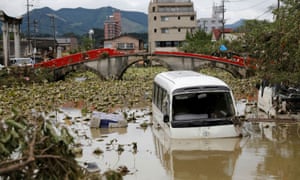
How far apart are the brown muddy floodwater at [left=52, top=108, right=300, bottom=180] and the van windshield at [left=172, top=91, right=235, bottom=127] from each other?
543mm

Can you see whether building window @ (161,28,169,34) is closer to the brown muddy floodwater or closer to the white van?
the brown muddy floodwater

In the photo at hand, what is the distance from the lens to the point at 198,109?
556 inches

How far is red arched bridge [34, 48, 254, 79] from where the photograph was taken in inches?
1511

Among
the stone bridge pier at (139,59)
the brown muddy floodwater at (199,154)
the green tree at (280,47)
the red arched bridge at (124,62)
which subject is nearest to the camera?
the brown muddy floodwater at (199,154)

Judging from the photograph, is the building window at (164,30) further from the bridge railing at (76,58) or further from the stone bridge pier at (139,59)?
the bridge railing at (76,58)

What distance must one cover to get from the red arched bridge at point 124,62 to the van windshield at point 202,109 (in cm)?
2469

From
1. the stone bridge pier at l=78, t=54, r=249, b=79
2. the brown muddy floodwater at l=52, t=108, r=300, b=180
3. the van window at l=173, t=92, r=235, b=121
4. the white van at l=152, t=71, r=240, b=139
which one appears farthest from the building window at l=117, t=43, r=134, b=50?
the van window at l=173, t=92, r=235, b=121

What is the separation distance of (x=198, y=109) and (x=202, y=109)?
124mm

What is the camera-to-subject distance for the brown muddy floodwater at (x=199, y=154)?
10.4 metres

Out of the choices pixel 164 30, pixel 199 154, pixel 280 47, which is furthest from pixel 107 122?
pixel 164 30

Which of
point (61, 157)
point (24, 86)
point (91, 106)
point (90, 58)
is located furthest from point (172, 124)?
point (90, 58)

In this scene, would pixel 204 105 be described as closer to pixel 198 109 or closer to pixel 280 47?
pixel 198 109

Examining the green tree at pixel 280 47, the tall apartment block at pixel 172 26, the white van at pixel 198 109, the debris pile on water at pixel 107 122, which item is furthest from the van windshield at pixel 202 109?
the tall apartment block at pixel 172 26

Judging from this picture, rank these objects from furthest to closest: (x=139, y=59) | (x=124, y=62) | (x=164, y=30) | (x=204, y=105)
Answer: (x=164, y=30) < (x=139, y=59) < (x=124, y=62) < (x=204, y=105)
